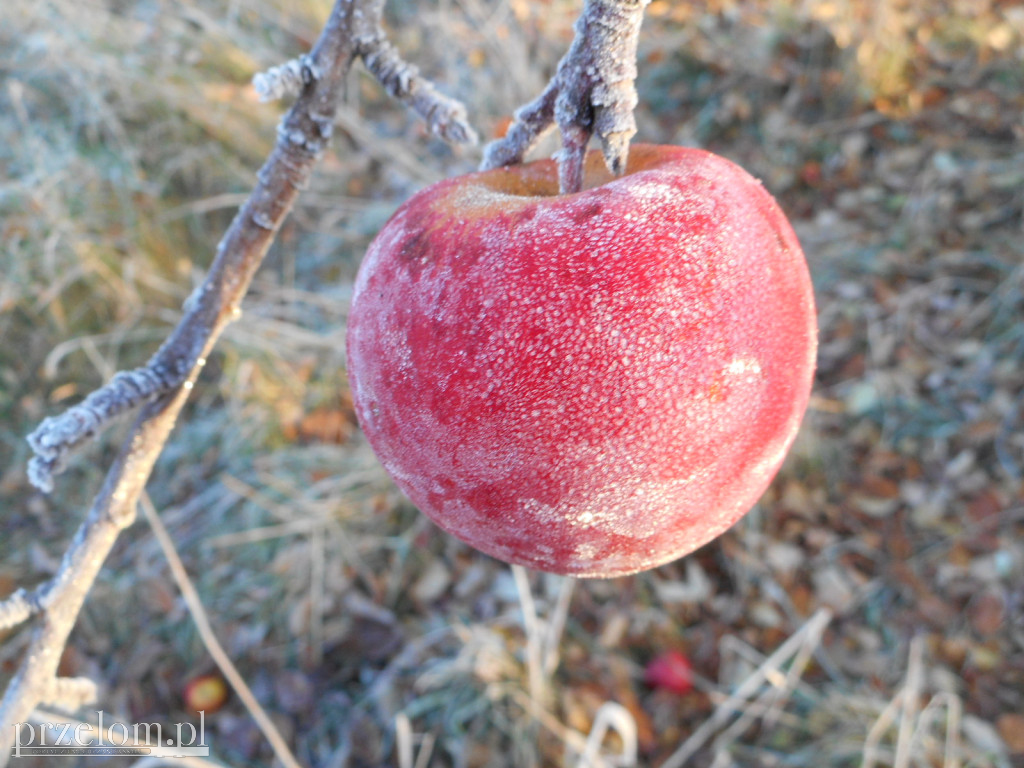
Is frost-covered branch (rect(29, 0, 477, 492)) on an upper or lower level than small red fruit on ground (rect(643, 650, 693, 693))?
upper

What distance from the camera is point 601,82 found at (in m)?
0.40

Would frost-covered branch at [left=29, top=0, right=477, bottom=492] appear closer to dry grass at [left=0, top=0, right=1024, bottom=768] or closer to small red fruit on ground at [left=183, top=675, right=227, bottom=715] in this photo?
dry grass at [left=0, top=0, right=1024, bottom=768]

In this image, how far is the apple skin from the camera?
1.35 feet

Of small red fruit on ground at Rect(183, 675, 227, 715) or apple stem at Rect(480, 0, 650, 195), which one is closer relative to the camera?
apple stem at Rect(480, 0, 650, 195)

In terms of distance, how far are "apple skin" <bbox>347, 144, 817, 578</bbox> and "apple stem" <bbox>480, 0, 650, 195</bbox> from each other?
0.11 feet

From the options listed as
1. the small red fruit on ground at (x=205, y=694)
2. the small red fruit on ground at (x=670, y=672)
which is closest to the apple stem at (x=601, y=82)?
the small red fruit on ground at (x=670, y=672)

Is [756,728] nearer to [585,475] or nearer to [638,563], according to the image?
[638,563]

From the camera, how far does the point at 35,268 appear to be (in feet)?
6.61

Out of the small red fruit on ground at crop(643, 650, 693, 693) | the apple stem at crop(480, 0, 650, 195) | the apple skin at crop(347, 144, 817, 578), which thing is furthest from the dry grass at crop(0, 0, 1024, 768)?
the apple stem at crop(480, 0, 650, 195)

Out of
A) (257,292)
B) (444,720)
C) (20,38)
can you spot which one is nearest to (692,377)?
(444,720)

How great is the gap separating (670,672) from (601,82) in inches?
55.8

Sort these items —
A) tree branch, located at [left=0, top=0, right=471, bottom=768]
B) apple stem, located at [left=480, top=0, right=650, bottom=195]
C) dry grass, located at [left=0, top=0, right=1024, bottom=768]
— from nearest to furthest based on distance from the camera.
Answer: apple stem, located at [left=480, top=0, right=650, bottom=195] < tree branch, located at [left=0, top=0, right=471, bottom=768] < dry grass, located at [left=0, top=0, right=1024, bottom=768]

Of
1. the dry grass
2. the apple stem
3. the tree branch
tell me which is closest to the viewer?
the apple stem

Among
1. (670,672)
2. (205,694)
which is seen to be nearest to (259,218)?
(670,672)
